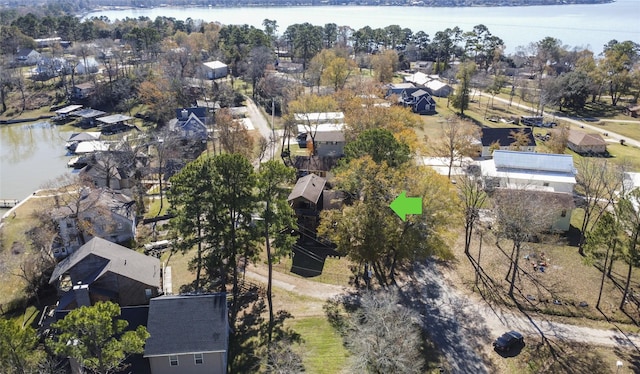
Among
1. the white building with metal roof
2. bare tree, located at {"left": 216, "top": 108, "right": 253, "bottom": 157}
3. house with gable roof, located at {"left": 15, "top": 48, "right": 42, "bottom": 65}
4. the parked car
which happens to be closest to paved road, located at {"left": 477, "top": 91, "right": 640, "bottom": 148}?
the white building with metal roof

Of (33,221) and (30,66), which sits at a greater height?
(30,66)

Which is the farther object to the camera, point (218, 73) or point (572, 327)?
point (218, 73)

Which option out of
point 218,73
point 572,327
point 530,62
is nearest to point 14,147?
point 218,73

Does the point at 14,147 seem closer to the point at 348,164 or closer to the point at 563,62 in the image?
the point at 348,164

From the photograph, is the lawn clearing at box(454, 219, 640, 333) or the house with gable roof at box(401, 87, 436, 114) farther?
the house with gable roof at box(401, 87, 436, 114)

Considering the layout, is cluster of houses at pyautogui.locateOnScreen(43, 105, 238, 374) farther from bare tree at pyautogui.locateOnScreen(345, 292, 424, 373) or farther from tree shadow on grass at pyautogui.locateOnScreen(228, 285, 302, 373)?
bare tree at pyautogui.locateOnScreen(345, 292, 424, 373)

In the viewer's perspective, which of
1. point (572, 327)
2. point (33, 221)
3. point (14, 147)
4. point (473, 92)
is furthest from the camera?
point (473, 92)
